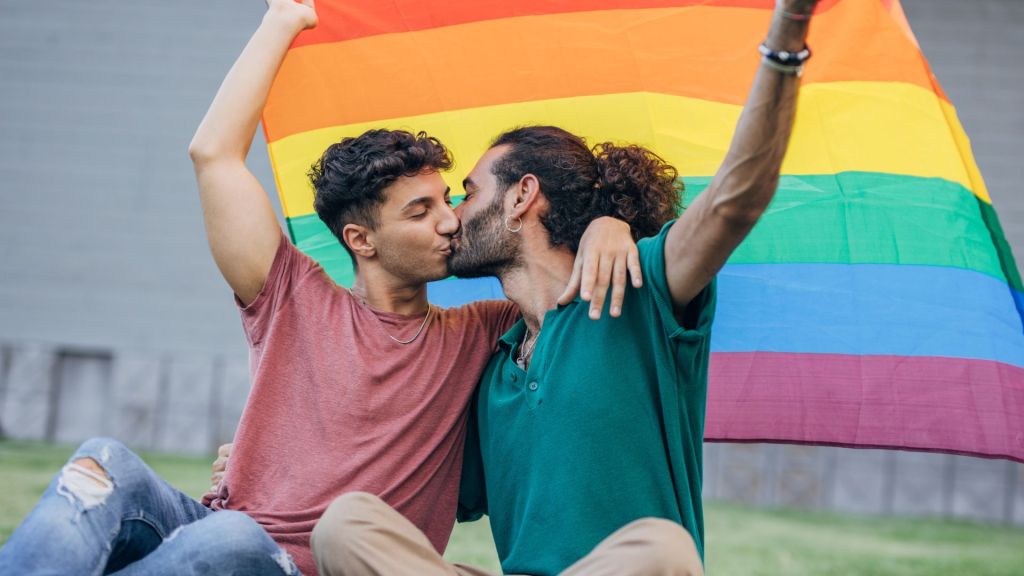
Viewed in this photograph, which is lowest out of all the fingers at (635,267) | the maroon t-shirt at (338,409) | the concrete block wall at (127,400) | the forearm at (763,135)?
the concrete block wall at (127,400)

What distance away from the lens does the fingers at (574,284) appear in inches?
98.6

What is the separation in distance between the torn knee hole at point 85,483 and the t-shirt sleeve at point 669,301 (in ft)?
3.48

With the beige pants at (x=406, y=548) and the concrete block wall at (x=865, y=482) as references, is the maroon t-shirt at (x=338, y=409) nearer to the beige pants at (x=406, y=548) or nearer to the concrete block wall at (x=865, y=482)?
the beige pants at (x=406, y=548)

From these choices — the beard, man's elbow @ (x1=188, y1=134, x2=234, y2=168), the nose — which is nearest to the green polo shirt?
the beard

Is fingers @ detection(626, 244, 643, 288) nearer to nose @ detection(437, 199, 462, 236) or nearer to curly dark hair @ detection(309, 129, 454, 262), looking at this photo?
nose @ detection(437, 199, 462, 236)

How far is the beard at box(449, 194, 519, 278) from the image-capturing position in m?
2.74

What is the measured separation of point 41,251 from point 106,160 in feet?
2.25

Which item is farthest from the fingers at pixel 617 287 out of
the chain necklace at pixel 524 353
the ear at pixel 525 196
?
the ear at pixel 525 196

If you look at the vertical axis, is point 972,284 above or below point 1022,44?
above

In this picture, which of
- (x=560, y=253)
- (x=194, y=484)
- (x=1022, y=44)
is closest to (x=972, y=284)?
(x=560, y=253)

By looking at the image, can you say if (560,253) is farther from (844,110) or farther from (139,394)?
(139,394)

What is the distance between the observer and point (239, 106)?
8.67 ft

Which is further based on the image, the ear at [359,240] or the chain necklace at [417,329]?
the ear at [359,240]

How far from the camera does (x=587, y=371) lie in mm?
2463
